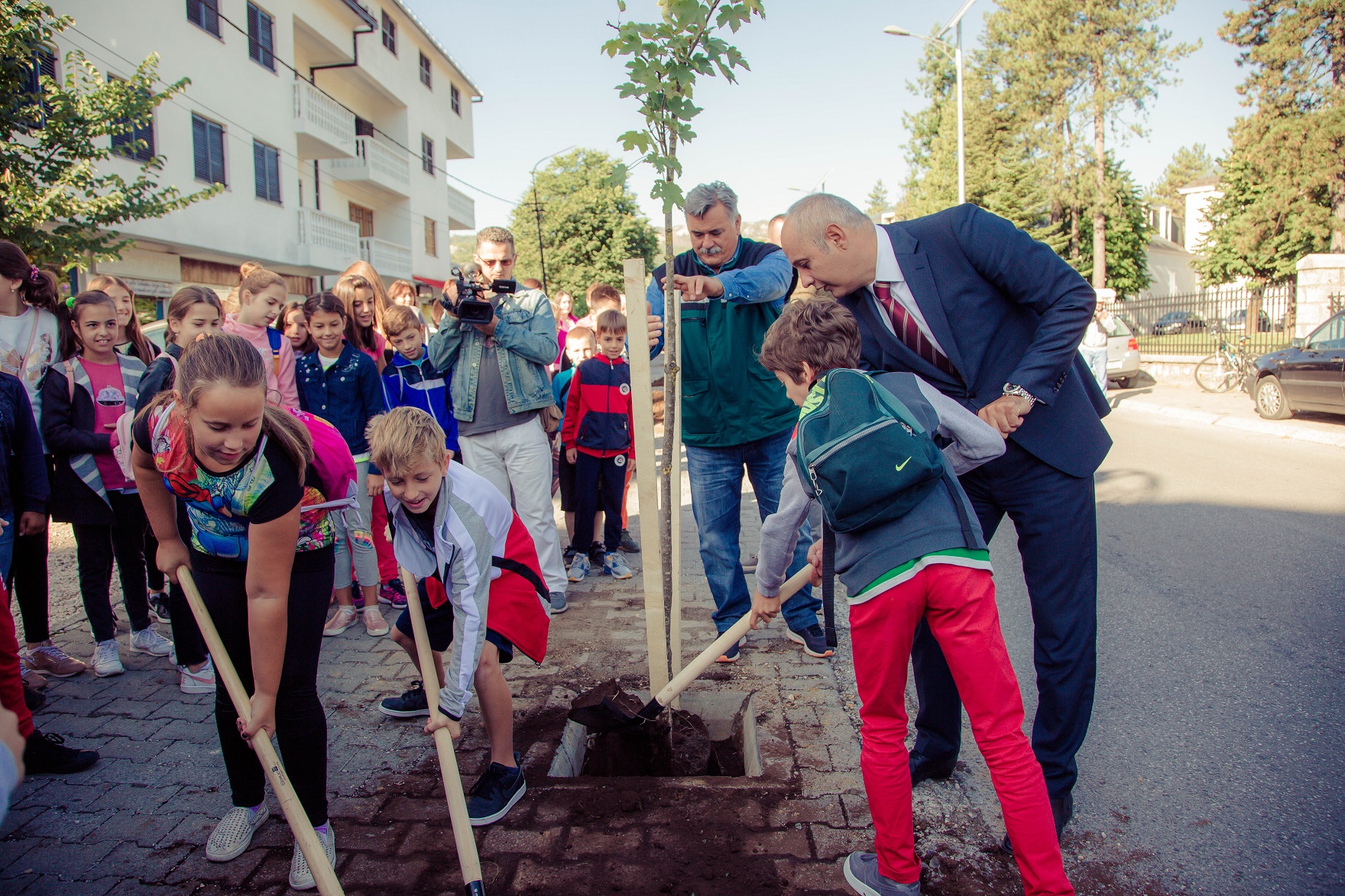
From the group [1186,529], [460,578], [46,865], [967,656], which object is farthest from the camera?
[1186,529]

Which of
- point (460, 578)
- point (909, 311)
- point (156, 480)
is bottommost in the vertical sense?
point (460, 578)

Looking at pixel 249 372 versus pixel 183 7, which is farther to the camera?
pixel 183 7

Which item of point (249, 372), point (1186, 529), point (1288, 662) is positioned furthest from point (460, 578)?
point (1186, 529)

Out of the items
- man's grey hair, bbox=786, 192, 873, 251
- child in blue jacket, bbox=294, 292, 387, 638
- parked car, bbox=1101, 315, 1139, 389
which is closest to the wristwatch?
man's grey hair, bbox=786, 192, 873, 251

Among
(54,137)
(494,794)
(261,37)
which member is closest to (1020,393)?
(494,794)

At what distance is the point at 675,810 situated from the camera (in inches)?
106

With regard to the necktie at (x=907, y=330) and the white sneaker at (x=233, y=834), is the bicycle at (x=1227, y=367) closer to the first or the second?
the necktie at (x=907, y=330)

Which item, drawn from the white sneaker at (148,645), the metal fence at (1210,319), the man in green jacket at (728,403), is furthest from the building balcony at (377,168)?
the man in green jacket at (728,403)

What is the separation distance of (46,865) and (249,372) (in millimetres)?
1647

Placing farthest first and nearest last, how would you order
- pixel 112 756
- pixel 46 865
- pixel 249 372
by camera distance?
pixel 112 756, pixel 46 865, pixel 249 372

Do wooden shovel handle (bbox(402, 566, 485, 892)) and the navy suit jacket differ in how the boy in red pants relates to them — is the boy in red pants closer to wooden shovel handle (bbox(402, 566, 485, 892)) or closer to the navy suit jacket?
the navy suit jacket

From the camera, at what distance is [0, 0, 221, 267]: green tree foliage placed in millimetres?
6887

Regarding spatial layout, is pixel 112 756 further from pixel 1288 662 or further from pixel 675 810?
pixel 1288 662

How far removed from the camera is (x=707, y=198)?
3.65 meters
